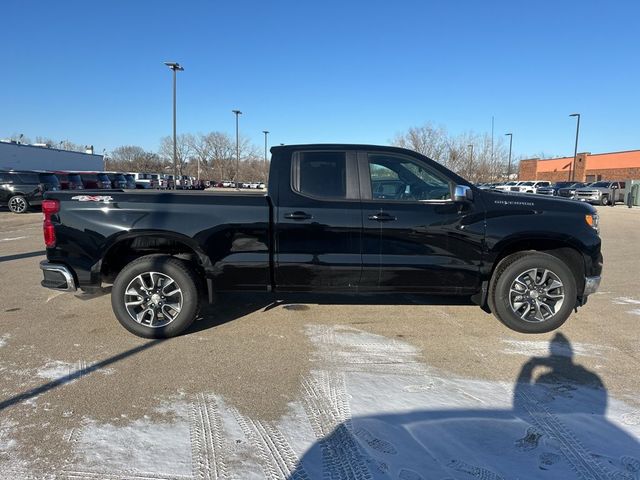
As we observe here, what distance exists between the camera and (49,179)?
65.2 ft

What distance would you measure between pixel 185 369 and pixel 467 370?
242cm

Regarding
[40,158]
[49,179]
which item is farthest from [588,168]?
[40,158]

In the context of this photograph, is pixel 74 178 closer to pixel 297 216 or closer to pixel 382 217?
pixel 297 216

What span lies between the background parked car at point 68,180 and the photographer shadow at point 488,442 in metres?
21.9

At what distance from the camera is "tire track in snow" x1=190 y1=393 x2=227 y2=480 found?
255 cm

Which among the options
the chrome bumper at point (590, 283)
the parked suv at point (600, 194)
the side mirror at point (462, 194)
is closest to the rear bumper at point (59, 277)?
the side mirror at point (462, 194)

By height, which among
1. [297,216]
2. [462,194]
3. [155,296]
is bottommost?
[155,296]

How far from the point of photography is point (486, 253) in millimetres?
4613

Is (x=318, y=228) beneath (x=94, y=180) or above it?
beneath

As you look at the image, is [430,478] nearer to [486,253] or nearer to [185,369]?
[185,369]

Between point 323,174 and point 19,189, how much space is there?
1921 centimetres

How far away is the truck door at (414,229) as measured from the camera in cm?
453

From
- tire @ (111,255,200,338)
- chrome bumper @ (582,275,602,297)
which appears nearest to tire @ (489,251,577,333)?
chrome bumper @ (582,275,602,297)

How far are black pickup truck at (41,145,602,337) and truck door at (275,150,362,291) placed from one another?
11 millimetres
